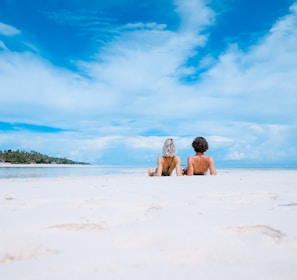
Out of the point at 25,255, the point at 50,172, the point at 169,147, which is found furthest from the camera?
the point at 50,172

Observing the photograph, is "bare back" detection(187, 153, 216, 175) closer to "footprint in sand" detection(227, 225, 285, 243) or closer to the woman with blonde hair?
the woman with blonde hair

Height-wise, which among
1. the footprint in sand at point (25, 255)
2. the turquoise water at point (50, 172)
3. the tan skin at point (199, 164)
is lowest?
the footprint in sand at point (25, 255)

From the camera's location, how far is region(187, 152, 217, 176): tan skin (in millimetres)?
8245

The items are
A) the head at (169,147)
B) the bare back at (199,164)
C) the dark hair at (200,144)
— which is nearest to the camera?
the dark hair at (200,144)

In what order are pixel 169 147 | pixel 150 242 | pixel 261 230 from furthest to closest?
pixel 169 147
pixel 261 230
pixel 150 242

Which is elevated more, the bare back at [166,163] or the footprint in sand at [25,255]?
the bare back at [166,163]

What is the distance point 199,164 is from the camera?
839 centimetres

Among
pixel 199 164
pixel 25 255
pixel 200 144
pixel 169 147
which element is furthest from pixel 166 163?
pixel 25 255

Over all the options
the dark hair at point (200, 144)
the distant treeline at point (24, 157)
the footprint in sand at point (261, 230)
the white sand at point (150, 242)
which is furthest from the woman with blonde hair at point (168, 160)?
the distant treeline at point (24, 157)

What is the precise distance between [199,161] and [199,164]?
106 mm

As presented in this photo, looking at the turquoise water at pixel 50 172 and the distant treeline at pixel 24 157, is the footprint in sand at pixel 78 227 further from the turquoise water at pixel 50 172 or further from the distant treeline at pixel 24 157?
the distant treeline at pixel 24 157

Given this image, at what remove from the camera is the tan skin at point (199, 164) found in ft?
27.1

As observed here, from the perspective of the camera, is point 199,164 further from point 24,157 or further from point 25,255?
point 24,157

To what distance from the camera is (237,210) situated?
2.83m
